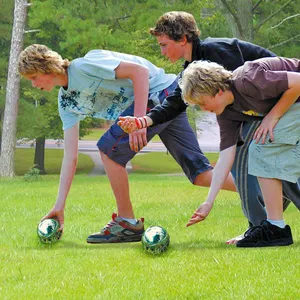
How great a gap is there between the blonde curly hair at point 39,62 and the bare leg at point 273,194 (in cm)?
193

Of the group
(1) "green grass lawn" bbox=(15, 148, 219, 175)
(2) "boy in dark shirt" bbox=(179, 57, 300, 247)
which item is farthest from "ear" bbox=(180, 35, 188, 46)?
(1) "green grass lawn" bbox=(15, 148, 219, 175)

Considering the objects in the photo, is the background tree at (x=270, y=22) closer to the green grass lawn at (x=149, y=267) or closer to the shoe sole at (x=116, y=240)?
the green grass lawn at (x=149, y=267)

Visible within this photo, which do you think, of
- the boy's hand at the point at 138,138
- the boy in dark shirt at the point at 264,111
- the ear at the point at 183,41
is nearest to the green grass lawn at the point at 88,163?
the boy's hand at the point at 138,138

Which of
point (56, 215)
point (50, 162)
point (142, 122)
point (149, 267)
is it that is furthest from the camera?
point (50, 162)

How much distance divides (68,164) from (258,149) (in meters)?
1.85

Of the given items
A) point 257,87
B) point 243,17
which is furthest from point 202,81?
point 243,17

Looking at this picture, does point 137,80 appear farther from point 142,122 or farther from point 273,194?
point 273,194

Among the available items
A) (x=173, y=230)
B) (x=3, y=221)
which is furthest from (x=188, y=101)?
(x=3, y=221)

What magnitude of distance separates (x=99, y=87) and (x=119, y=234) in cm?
128

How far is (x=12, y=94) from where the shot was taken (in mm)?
22750

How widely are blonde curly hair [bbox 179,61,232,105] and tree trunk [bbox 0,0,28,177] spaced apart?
17.7 meters

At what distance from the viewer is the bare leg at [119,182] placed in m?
6.10

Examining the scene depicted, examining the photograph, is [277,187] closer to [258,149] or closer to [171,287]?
[258,149]

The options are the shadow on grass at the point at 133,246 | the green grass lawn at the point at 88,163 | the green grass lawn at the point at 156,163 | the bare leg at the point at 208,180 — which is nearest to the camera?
the shadow on grass at the point at 133,246
